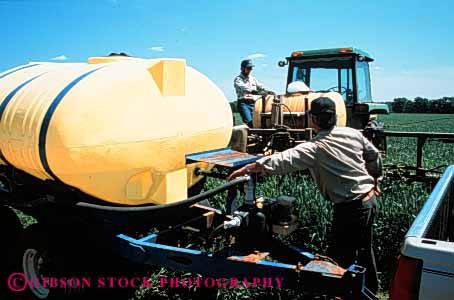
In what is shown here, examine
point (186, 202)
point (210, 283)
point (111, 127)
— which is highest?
point (111, 127)

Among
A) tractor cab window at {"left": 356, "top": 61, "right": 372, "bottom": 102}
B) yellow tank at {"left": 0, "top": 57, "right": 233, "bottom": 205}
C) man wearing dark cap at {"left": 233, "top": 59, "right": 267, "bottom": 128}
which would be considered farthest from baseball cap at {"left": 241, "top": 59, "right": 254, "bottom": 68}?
yellow tank at {"left": 0, "top": 57, "right": 233, "bottom": 205}

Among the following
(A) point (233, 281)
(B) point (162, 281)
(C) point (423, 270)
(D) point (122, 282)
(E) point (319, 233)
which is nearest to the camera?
(C) point (423, 270)

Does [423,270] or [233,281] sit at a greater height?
[423,270]

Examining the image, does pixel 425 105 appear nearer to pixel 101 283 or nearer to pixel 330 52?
pixel 330 52

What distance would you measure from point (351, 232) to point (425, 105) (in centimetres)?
6385

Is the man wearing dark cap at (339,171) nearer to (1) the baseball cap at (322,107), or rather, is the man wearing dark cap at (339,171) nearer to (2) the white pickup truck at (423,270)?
(1) the baseball cap at (322,107)

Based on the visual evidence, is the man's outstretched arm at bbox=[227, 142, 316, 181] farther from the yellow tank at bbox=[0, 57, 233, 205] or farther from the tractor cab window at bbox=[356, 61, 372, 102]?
the tractor cab window at bbox=[356, 61, 372, 102]

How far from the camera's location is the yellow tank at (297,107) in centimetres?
764

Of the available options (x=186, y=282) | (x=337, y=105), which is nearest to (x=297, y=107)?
(x=337, y=105)

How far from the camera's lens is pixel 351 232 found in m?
3.46

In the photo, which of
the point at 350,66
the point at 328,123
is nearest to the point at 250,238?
the point at 328,123

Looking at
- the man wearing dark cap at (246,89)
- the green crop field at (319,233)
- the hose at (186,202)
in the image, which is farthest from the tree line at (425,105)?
the hose at (186,202)

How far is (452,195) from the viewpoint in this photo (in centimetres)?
337

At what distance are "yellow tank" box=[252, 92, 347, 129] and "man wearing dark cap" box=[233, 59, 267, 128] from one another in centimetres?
46
